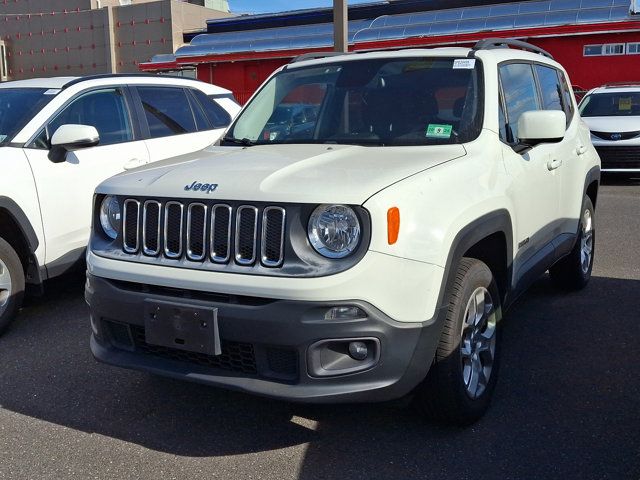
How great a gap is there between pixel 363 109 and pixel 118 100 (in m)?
2.78

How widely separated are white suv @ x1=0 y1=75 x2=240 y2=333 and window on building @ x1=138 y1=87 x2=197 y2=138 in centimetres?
1

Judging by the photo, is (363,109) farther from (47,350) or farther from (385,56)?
(47,350)

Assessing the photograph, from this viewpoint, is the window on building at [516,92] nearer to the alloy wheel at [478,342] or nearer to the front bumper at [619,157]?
the alloy wheel at [478,342]

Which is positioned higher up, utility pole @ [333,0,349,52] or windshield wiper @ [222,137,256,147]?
utility pole @ [333,0,349,52]

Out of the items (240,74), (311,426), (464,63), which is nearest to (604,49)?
(240,74)

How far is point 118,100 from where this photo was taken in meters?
6.03

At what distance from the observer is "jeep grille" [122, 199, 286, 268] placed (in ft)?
9.60

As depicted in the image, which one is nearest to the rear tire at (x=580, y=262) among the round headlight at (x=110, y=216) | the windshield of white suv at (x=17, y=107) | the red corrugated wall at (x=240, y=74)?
the round headlight at (x=110, y=216)

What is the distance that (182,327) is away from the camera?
3000 millimetres

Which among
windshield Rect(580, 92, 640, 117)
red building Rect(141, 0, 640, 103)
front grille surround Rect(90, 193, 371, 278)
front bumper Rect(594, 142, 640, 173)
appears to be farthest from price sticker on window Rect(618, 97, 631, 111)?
front grille surround Rect(90, 193, 371, 278)

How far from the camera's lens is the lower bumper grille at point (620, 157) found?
11.8m

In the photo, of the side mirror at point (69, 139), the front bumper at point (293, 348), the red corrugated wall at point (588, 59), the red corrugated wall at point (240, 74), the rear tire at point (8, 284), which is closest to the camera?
the front bumper at point (293, 348)

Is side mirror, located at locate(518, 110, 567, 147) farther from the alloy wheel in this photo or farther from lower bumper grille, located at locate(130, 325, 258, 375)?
lower bumper grille, located at locate(130, 325, 258, 375)

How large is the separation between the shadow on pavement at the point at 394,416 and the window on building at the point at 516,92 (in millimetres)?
1435
